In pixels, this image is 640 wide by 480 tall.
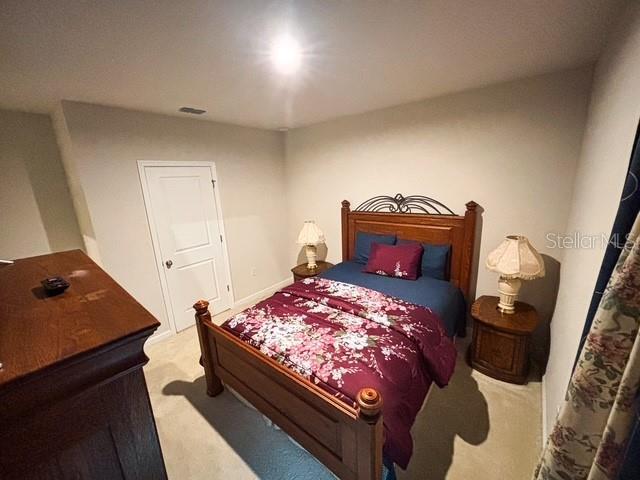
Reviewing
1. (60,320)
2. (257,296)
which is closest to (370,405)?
(60,320)

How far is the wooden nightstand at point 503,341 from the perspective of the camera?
198 cm

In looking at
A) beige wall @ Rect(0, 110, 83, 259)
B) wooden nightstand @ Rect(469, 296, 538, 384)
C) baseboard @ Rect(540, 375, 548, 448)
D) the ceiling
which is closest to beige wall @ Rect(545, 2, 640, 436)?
baseboard @ Rect(540, 375, 548, 448)

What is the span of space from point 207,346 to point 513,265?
92.8 inches

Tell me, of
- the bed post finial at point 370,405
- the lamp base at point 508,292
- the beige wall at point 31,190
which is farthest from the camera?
the beige wall at point 31,190

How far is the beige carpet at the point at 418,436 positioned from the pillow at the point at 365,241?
1.35m

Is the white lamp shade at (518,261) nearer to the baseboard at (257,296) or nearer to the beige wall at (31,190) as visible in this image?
the baseboard at (257,296)

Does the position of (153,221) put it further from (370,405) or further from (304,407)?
(370,405)

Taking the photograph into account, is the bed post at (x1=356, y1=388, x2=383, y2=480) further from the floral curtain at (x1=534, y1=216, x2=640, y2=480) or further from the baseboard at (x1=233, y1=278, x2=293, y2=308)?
the baseboard at (x1=233, y1=278, x2=293, y2=308)

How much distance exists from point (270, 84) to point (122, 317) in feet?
6.09

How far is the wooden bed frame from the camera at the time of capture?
1.16m

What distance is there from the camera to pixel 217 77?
70.9 inches

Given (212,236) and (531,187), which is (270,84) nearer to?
(212,236)

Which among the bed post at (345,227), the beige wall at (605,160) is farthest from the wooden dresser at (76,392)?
the bed post at (345,227)

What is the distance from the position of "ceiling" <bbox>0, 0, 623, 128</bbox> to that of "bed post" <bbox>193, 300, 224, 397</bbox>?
1.54 m
